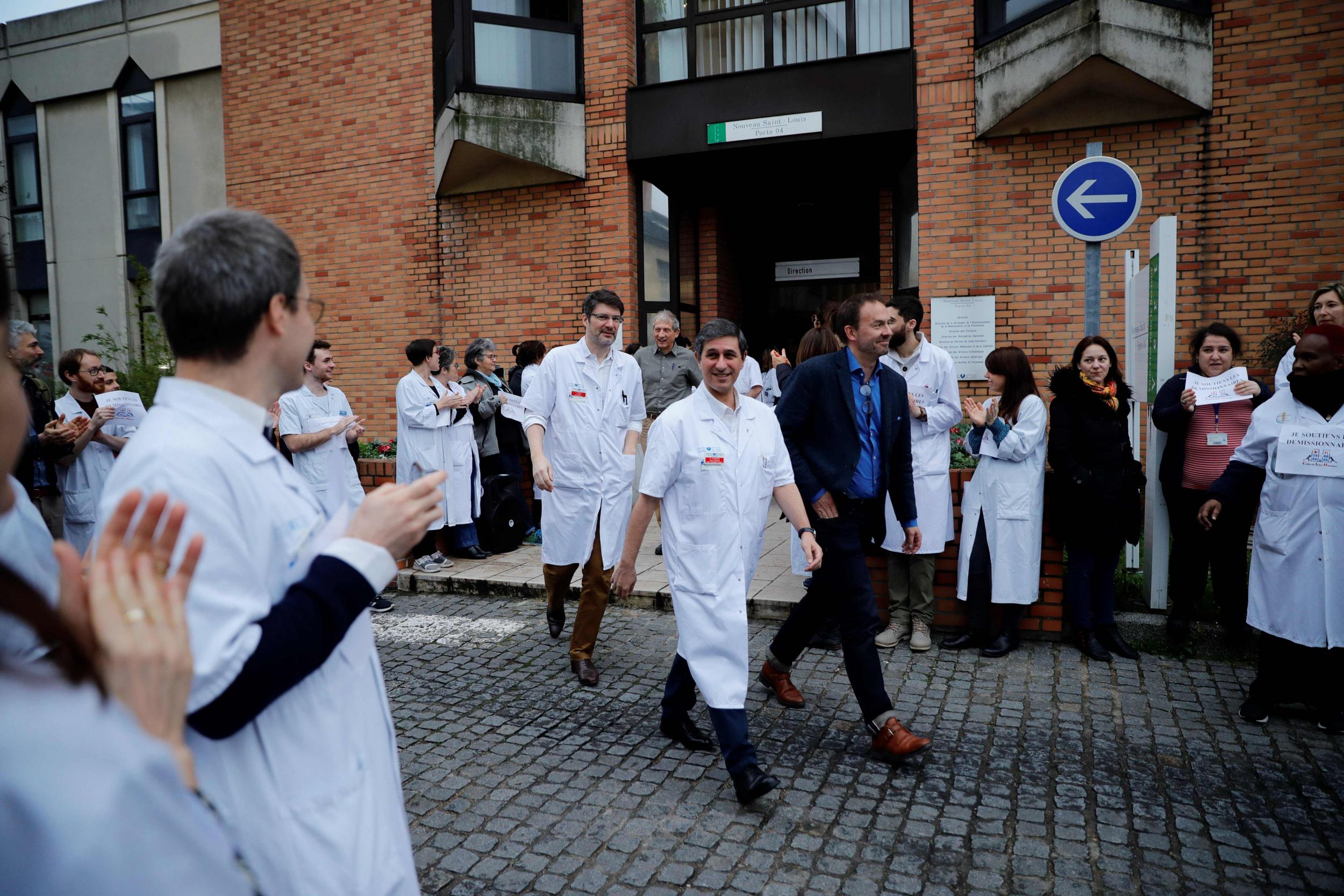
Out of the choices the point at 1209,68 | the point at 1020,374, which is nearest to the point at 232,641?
the point at 1020,374

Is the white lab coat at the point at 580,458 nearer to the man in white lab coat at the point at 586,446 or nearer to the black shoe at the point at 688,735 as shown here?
the man in white lab coat at the point at 586,446

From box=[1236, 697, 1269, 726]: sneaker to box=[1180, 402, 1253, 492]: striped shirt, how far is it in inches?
62.7

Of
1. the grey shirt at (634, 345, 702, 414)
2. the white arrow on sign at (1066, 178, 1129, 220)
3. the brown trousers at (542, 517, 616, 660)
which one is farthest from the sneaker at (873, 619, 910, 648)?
the grey shirt at (634, 345, 702, 414)

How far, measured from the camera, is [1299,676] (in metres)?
4.59

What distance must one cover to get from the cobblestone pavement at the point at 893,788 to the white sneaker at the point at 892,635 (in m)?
0.27

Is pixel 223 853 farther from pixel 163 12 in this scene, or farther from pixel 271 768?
pixel 163 12

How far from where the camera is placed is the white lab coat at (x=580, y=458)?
559cm

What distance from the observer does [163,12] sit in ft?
49.0

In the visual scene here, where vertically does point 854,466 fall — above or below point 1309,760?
above

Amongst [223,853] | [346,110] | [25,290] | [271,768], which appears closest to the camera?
[223,853]

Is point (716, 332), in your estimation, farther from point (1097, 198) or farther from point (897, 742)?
point (1097, 198)

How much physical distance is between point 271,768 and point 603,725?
3.27m

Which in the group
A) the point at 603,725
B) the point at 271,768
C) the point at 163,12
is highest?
the point at 163,12

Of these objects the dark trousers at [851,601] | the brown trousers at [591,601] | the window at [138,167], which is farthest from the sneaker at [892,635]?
the window at [138,167]
